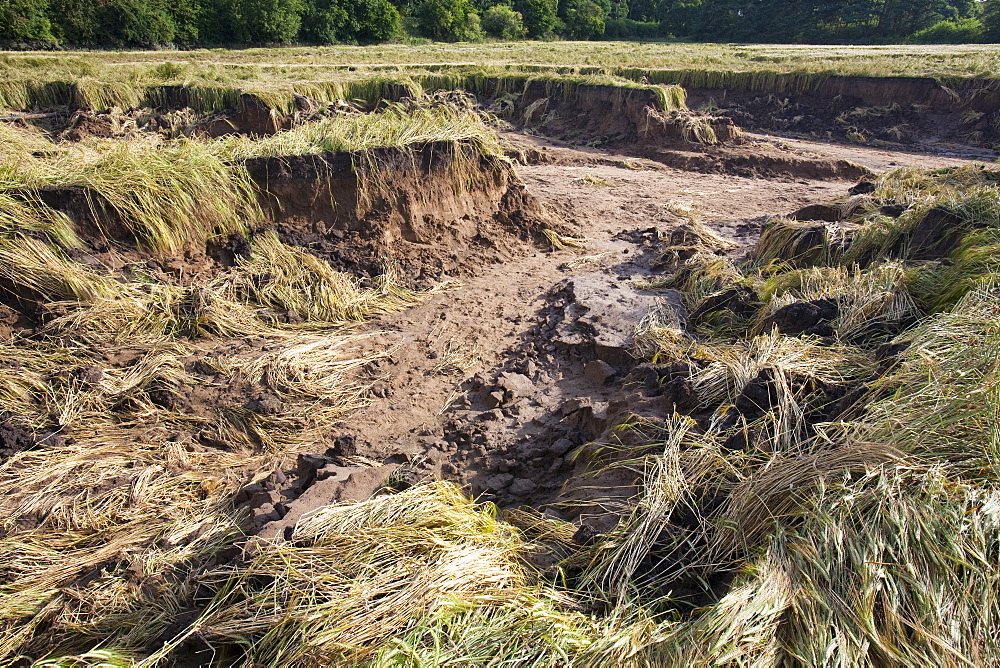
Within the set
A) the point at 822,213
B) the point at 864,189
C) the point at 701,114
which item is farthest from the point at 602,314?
the point at 701,114

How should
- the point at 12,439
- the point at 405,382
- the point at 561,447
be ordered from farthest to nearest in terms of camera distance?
1. the point at 405,382
2. the point at 561,447
3. the point at 12,439

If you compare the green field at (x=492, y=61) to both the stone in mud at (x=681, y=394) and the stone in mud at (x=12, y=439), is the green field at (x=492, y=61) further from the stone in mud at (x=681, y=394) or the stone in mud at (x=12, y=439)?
the stone in mud at (x=681, y=394)

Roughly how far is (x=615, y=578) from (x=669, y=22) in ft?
174

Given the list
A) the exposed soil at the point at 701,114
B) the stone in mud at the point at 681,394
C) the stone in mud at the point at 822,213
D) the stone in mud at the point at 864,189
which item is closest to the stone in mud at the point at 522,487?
the stone in mud at the point at 681,394

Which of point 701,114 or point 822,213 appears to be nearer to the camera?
point 822,213

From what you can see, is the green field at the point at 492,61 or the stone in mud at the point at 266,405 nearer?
the stone in mud at the point at 266,405

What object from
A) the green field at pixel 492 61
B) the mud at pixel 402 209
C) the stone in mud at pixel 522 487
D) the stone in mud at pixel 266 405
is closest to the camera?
the stone in mud at pixel 522 487

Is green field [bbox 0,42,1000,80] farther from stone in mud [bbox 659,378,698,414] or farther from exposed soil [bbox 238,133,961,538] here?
stone in mud [bbox 659,378,698,414]

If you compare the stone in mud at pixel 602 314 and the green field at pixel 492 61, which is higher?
the green field at pixel 492 61

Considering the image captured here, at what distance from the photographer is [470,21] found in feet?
124

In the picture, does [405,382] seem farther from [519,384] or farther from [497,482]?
[497,482]

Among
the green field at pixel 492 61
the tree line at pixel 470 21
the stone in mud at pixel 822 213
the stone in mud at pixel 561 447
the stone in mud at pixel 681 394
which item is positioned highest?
the tree line at pixel 470 21

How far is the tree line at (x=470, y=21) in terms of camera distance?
Answer: 96.1ft

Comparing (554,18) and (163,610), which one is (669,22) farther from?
(163,610)
